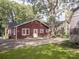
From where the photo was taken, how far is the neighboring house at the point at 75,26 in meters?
24.1

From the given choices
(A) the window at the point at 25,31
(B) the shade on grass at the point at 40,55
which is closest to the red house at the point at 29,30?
(A) the window at the point at 25,31

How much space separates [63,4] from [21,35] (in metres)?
Result: 13.2

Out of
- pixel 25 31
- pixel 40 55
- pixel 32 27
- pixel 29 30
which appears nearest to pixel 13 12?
pixel 32 27

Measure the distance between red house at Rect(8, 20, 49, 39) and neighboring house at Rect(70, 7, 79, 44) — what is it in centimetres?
1991

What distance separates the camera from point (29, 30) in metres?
45.2

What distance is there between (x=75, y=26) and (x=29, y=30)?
21.7m

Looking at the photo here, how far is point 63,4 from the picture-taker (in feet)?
159

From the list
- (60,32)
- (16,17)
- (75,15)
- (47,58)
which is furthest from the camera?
(16,17)

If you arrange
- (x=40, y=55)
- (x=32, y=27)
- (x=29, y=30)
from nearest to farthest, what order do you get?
1. (x=40, y=55)
2. (x=29, y=30)
3. (x=32, y=27)

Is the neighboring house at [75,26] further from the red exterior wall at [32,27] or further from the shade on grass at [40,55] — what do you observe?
the red exterior wall at [32,27]

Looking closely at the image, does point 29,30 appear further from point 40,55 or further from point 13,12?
point 40,55

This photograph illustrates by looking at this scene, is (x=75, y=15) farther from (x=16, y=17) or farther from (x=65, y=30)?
(x=16, y=17)

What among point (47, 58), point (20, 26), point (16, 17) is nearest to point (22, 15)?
point (16, 17)

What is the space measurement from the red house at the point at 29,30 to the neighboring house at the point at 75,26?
19912 mm
